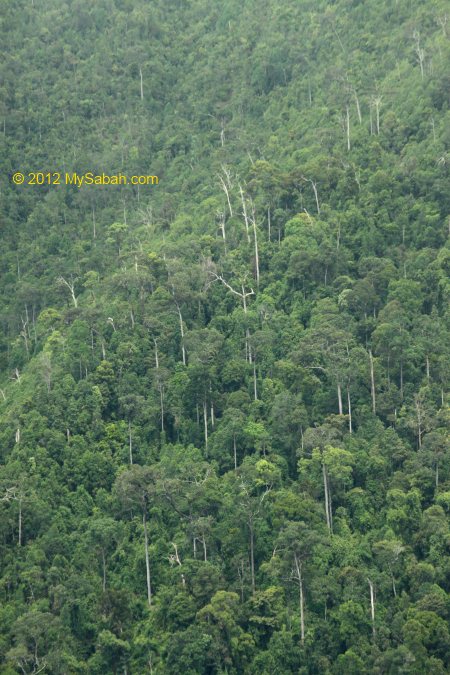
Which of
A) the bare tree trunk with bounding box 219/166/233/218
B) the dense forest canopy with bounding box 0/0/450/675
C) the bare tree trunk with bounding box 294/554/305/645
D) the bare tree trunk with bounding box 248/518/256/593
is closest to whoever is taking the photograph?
the bare tree trunk with bounding box 294/554/305/645

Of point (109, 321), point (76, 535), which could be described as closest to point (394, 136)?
point (109, 321)

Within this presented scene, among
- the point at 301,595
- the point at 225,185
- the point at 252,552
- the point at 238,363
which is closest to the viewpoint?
the point at 301,595

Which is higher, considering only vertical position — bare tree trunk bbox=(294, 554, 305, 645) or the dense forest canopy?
the dense forest canopy

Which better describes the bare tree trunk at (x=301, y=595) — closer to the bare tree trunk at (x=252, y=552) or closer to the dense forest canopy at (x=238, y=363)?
the dense forest canopy at (x=238, y=363)

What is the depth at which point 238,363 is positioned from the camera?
5491 centimetres

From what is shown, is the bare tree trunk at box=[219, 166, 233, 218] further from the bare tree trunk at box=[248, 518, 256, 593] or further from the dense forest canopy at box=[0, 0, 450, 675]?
the bare tree trunk at box=[248, 518, 256, 593]

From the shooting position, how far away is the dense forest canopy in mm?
46219

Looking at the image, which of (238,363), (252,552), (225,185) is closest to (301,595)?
(252,552)

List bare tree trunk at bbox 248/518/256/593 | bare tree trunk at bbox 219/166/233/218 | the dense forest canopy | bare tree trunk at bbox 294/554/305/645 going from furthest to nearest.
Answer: bare tree trunk at bbox 219/166/233/218
bare tree trunk at bbox 248/518/256/593
the dense forest canopy
bare tree trunk at bbox 294/554/305/645

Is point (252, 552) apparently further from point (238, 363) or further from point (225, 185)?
point (225, 185)

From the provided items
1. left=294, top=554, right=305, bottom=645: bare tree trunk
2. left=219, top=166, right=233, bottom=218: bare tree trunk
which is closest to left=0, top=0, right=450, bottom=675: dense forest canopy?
left=294, top=554, right=305, bottom=645: bare tree trunk

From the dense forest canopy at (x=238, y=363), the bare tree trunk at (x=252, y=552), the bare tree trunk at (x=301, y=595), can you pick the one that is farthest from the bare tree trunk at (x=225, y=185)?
the bare tree trunk at (x=301, y=595)

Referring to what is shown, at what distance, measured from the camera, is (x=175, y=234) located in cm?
6581

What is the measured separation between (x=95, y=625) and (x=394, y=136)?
3121cm
